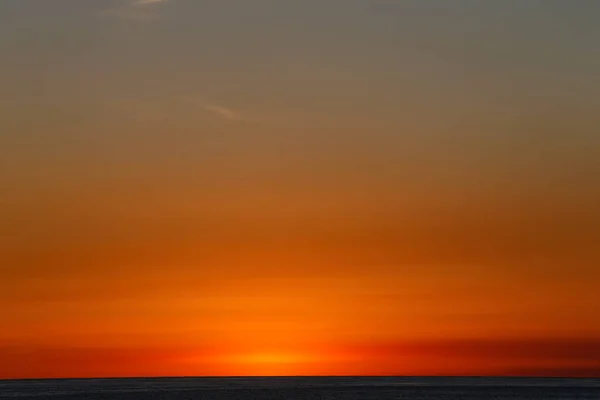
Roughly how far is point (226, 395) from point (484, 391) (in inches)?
1347

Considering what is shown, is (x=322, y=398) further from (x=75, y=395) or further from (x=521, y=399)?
(x=75, y=395)

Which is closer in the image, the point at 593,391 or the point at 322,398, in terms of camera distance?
the point at 322,398

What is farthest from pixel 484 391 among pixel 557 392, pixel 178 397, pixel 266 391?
pixel 178 397

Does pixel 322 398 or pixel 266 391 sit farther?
pixel 266 391

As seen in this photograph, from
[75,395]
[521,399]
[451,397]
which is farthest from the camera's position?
A: [75,395]

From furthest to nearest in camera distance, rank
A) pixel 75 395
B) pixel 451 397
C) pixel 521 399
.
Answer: pixel 75 395 < pixel 451 397 < pixel 521 399

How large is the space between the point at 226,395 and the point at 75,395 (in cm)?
1958

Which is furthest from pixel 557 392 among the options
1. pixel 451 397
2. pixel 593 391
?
pixel 451 397

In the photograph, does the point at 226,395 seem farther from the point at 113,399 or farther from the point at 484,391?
the point at 484,391

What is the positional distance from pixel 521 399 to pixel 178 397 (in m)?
41.6

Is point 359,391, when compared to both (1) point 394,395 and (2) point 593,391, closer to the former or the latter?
(1) point 394,395

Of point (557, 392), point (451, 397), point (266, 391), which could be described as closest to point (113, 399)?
point (266, 391)

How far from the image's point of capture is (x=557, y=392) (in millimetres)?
134000

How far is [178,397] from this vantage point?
426ft
